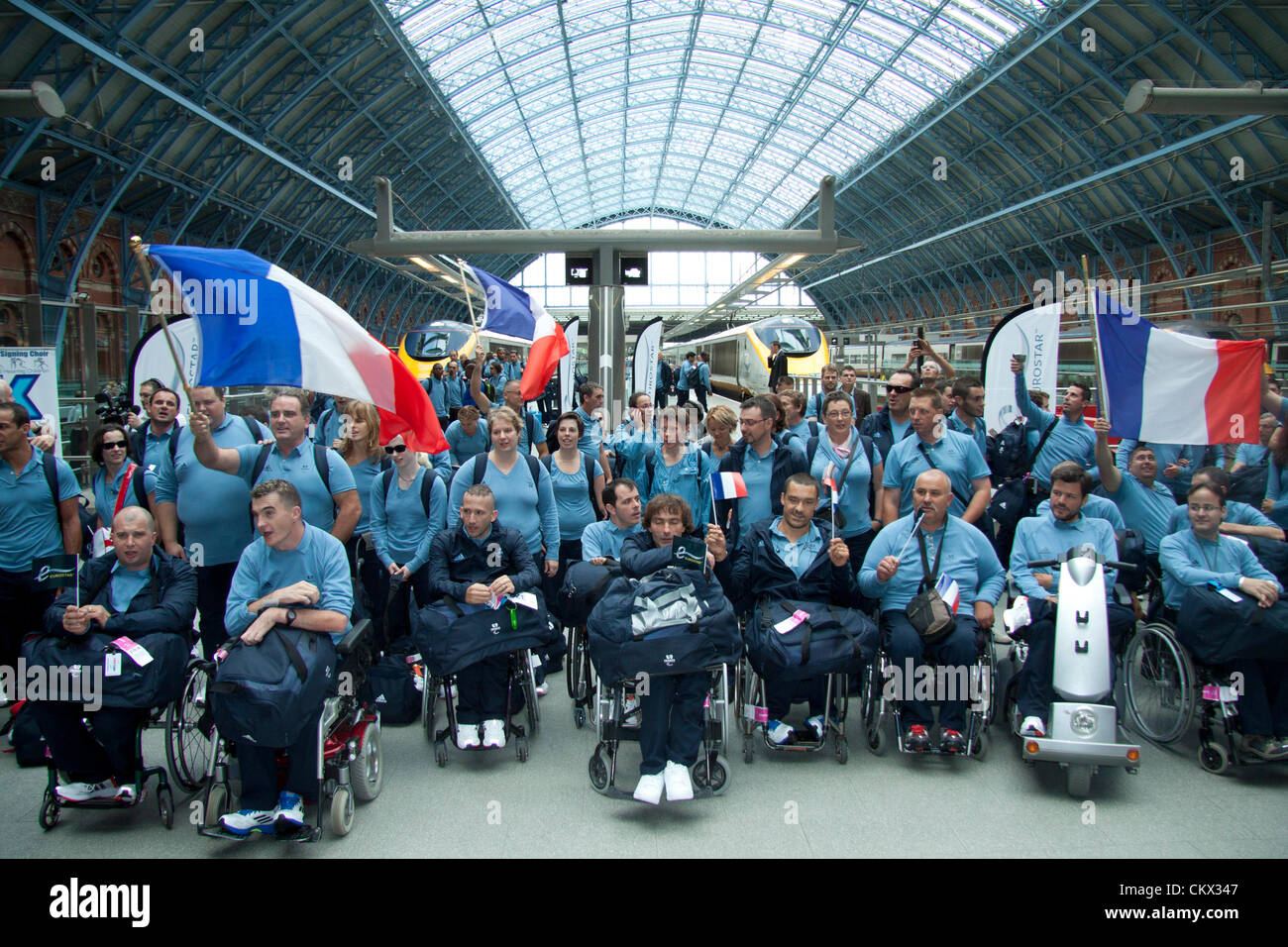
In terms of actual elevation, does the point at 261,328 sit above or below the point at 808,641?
above

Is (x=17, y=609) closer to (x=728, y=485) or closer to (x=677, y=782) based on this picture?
(x=677, y=782)

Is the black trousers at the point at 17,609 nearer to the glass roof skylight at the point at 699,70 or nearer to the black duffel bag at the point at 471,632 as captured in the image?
the black duffel bag at the point at 471,632

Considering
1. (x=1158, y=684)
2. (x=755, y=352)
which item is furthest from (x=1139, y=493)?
(x=755, y=352)

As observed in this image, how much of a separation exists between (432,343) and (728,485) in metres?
14.0

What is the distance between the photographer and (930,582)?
4961 millimetres

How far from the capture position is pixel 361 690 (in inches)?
202

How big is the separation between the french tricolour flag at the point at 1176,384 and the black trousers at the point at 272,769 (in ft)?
17.0

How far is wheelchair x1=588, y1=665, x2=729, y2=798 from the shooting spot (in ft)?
14.7

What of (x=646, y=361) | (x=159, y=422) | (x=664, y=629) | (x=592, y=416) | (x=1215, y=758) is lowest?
(x=1215, y=758)

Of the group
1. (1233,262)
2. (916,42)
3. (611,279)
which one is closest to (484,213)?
(916,42)

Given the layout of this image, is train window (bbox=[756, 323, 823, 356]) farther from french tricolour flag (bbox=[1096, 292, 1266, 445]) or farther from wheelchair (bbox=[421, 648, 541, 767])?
wheelchair (bbox=[421, 648, 541, 767])

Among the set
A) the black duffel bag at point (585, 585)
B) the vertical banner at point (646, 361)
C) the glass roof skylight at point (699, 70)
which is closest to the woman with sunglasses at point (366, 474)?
the black duffel bag at point (585, 585)

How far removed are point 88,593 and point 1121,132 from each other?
27823mm
